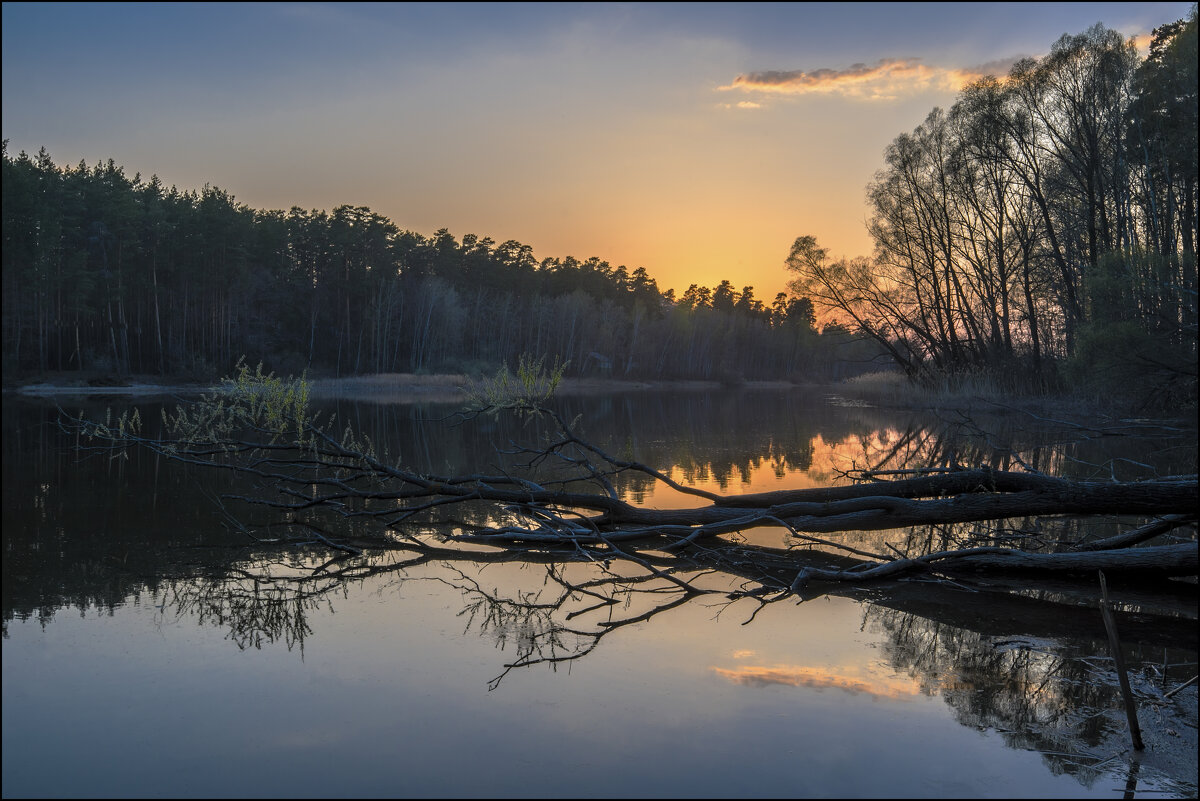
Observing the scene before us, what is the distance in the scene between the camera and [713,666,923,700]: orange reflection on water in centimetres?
441

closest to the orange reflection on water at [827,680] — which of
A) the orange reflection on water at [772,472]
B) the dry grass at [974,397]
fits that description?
the orange reflection on water at [772,472]

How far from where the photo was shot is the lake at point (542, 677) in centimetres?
349

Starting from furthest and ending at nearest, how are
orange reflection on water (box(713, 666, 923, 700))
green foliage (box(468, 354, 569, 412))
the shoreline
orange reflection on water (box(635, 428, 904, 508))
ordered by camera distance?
the shoreline → orange reflection on water (box(635, 428, 904, 508)) → green foliage (box(468, 354, 569, 412)) → orange reflection on water (box(713, 666, 923, 700))

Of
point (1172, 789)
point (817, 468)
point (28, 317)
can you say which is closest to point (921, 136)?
point (817, 468)

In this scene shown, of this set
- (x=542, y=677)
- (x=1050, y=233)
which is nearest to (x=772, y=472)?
(x=542, y=677)

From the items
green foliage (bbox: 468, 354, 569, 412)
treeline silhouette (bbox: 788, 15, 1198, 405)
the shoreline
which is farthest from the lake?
the shoreline

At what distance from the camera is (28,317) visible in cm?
4209

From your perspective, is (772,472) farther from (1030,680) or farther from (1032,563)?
(1030,680)

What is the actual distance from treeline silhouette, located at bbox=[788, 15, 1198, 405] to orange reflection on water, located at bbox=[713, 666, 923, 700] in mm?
9135

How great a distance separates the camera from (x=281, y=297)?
60344 millimetres

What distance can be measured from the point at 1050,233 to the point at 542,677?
23.9 meters

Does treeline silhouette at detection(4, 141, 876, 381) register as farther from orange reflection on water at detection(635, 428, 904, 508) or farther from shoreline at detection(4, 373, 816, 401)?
orange reflection on water at detection(635, 428, 904, 508)

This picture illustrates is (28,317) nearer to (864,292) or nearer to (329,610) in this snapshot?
(864,292)

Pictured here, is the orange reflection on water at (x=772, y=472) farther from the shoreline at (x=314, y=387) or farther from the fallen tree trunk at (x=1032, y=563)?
the shoreline at (x=314, y=387)
